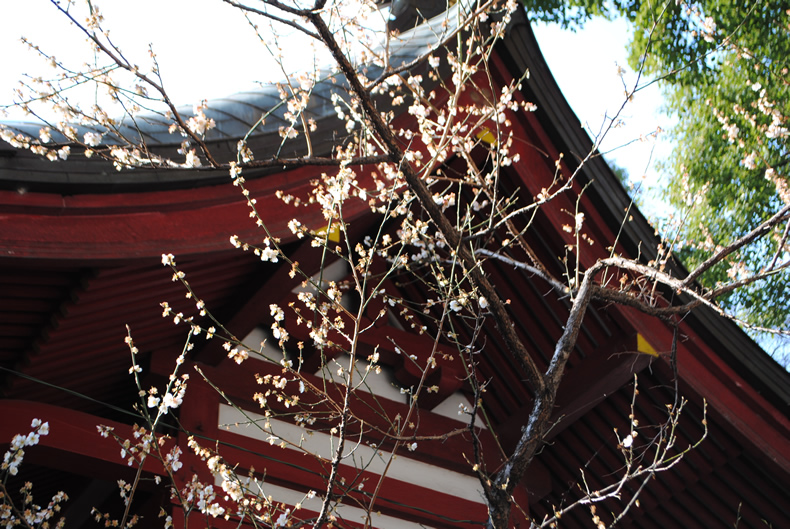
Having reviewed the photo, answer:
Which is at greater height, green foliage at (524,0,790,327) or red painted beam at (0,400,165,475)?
green foliage at (524,0,790,327)

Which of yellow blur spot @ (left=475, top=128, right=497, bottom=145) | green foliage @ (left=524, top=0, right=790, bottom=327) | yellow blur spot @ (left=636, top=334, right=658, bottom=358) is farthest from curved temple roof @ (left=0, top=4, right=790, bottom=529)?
green foliage @ (left=524, top=0, right=790, bottom=327)

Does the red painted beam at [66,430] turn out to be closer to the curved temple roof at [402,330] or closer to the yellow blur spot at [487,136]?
the curved temple roof at [402,330]

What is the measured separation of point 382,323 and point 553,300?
1.10m

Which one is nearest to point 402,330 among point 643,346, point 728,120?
point 643,346

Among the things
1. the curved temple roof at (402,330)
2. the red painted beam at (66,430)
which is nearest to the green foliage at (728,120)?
the curved temple roof at (402,330)

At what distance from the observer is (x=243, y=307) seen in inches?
153

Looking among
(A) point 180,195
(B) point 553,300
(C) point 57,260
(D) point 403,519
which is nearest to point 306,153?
(A) point 180,195

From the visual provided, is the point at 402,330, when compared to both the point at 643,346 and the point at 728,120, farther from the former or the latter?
the point at 728,120

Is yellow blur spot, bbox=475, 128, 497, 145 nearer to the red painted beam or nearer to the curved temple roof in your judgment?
the curved temple roof

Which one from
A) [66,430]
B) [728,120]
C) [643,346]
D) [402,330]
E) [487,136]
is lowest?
[66,430]

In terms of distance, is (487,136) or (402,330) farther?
(402,330)

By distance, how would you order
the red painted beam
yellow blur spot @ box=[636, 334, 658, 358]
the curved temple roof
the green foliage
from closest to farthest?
1. the curved temple roof
2. the red painted beam
3. yellow blur spot @ box=[636, 334, 658, 358]
4. the green foliage

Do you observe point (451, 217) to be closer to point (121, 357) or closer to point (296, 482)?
point (296, 482)

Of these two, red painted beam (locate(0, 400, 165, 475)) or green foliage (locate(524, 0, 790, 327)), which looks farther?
green foliage (locate(524, 0, 790, 327))
